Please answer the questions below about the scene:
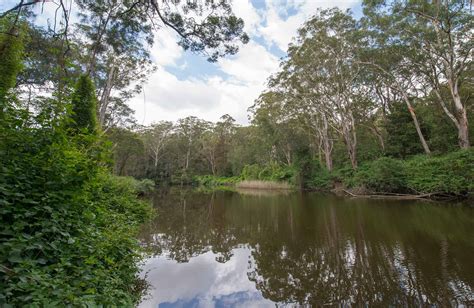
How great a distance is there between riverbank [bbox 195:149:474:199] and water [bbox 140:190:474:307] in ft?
13.8

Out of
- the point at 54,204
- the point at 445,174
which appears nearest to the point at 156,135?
the point at 445,174

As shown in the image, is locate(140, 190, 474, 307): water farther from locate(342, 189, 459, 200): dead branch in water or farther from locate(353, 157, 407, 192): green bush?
locate(353, 157, 407, 192): green bush

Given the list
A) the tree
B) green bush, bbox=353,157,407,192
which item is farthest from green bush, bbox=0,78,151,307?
green bush, bbox=353,157,407,192

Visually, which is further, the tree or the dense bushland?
the tree

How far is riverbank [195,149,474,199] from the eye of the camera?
11.4 m

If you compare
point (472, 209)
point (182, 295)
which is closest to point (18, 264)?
point (182, 295)

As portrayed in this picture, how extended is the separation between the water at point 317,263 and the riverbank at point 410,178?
4210mm

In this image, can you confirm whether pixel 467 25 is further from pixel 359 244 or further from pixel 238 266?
pixel 238 266

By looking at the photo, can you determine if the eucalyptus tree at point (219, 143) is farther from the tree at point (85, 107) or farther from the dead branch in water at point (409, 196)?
the tree at point (85, 107)

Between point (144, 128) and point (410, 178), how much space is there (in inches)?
1436

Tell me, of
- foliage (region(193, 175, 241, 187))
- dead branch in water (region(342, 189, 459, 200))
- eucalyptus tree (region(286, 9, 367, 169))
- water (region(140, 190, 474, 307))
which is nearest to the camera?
water (region(140, 190, 474, 307))

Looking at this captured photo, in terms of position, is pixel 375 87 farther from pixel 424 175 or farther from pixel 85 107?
pixel 85 107

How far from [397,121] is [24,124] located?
2203cm

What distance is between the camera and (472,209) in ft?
29.7
